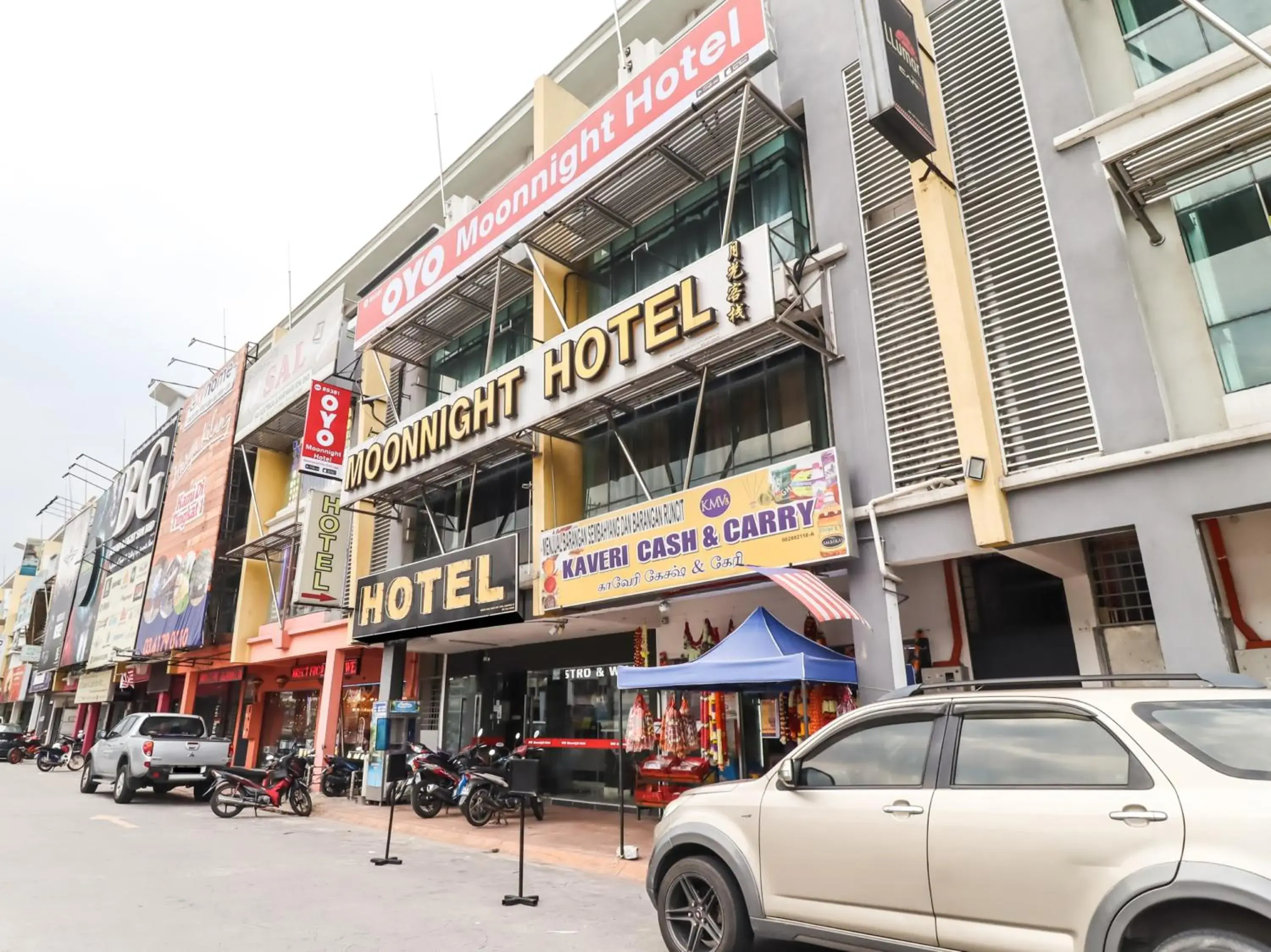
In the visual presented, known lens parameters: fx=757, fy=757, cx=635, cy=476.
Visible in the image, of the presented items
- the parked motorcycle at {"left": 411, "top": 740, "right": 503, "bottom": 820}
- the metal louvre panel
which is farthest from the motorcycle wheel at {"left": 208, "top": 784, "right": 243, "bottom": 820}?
the metal louvre panel

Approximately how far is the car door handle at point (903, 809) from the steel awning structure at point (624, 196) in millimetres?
9651

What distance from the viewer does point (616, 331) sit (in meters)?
12.4

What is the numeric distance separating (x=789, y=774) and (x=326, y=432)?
18.5 metres

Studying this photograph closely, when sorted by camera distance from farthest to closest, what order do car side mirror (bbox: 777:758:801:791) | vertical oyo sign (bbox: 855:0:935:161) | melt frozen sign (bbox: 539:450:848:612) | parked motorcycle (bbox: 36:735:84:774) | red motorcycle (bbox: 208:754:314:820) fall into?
parked motorcycle (bbox: 36:735:84:774), red motorcycle (bbox: 208:754:314:820), melt frozen sign (bbox: 539:450:848:612), vertical oyo sign (bbox: 855:0:935:161), car side mirror (bbox: 777:758:801:791)

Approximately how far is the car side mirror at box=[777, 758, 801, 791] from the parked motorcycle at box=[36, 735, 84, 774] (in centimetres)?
3436

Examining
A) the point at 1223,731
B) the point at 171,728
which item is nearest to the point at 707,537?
the point at 1223,731

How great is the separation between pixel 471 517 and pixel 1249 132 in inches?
592

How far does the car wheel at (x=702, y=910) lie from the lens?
17.0ft

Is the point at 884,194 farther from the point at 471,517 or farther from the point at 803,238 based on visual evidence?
the point at 471,517

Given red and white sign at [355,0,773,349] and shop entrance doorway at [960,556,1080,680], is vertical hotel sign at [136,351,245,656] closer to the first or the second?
red and white sign at [355,0,773,349]

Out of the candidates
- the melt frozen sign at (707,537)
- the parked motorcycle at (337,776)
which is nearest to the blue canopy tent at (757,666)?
the melt frozen sign at (707,537)

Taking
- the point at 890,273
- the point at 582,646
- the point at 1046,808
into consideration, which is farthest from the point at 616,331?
the point at 1046,808

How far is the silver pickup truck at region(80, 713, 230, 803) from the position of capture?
16.8 m

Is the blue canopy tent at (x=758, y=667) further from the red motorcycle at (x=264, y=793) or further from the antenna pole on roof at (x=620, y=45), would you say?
the antenna pole on roof at (x=620, y=45)
